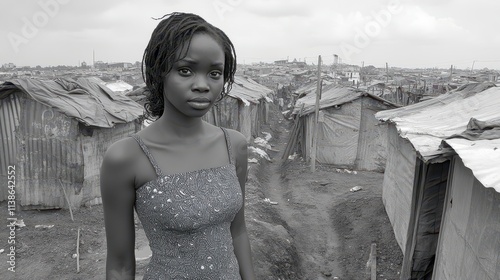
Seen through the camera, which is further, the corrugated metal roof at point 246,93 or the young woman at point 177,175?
the corrugated metal roof at point 246,93

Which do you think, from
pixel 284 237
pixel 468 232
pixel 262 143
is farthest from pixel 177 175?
pixel 262 143

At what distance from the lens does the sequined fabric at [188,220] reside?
1.34 m

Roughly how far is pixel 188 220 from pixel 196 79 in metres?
0.48

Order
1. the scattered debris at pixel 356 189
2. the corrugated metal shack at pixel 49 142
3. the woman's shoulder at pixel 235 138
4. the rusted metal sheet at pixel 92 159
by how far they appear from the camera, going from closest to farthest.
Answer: the woman's shoulder at pixel 235 138 < the corrugated metal shack at pixel 49 142 < the rusted metal sheet at pixel 92 159 < the scattered debris at pixel 356 189

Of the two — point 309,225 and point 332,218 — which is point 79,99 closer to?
point 309,225

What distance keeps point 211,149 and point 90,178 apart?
8.05 m

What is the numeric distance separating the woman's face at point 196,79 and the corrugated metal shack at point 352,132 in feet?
39.3

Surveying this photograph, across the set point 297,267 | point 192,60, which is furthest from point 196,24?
point 297,267

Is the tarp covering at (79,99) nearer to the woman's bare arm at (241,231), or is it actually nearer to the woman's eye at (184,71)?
the woman's bare arm at (241,231)

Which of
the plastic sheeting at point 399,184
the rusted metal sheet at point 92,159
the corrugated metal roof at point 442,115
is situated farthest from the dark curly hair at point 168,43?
the rusted metal sheet at point 92,159

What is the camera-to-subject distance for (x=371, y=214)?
8586 mm

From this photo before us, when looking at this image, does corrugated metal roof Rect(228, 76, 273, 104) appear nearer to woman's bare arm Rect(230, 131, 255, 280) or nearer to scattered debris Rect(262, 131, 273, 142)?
scattered debris Rect(262, 131, 273, 142)

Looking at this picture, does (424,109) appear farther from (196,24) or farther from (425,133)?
(196,24)

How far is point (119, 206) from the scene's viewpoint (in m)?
1.35
